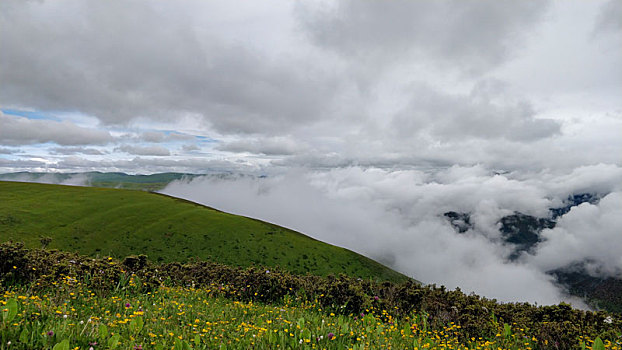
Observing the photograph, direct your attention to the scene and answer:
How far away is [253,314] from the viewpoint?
959 cm

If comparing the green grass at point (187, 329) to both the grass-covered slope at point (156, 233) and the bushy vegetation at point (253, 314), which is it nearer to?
the bushy vegetation at point (253, 314)

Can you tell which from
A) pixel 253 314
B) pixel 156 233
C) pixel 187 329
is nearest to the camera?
pixel 187 329

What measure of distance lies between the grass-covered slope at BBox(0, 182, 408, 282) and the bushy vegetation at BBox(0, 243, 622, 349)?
46.4m

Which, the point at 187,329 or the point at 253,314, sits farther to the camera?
the point at 253,314

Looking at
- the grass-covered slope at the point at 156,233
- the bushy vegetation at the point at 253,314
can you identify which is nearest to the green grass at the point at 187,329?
the bushy vegetation at the point at 253,314

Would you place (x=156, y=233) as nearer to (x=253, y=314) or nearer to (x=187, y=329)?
(x=253, y=314)

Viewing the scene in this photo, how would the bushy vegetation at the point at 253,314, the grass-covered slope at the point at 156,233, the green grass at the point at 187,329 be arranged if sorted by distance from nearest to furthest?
the green grass at the point at 187,329
the bushy vegetation at the point at 253,314
the grass-covered slope at the point at 156,233

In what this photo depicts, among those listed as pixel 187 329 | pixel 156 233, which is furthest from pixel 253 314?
pixel 156 233

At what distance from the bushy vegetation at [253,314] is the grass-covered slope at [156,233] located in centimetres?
4639

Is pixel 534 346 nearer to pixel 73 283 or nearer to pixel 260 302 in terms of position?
pixel 260 302

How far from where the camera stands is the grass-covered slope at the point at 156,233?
5719cm

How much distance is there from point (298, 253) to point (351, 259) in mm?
13493

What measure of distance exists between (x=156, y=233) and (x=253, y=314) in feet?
210

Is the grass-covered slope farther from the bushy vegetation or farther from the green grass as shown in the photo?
the green grass
